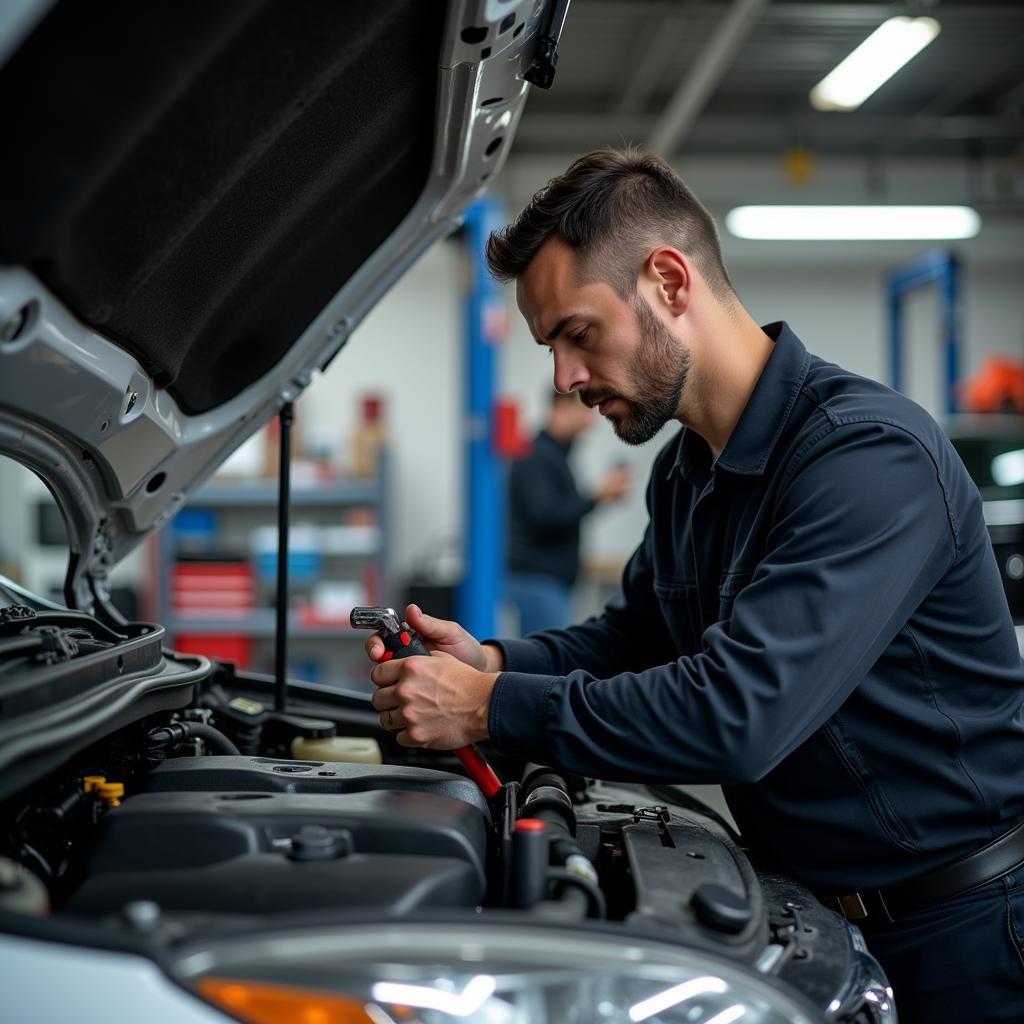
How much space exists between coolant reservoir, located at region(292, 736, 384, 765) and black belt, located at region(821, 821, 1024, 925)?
0.65 meters

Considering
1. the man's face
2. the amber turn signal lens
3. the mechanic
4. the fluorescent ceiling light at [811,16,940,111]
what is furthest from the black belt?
the fluorescent ceiling light at [811,16,940,111]

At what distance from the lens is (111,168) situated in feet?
3.04

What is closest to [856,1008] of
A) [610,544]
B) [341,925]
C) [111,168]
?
[341,925]

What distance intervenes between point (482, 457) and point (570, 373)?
3.06 metres

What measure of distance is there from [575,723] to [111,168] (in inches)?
26.9

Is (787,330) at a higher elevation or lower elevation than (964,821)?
higher

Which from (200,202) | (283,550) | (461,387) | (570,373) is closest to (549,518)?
(461,387)

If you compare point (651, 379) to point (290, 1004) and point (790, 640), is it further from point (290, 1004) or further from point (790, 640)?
point (290, 1004)

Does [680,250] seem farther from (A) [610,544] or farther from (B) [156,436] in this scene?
(A) [610,544]

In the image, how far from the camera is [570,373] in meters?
1.40

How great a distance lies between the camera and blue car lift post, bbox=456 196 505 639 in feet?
14.5

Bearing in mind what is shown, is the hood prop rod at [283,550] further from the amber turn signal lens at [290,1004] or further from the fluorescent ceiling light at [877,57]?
the fluorescent ceiling light at [877,57]

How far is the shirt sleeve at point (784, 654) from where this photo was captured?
3.60ft

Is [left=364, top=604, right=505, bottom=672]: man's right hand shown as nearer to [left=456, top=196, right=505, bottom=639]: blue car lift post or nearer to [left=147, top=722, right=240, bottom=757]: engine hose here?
[left=147, top=722, right=240, bottom=757]: engine hose
